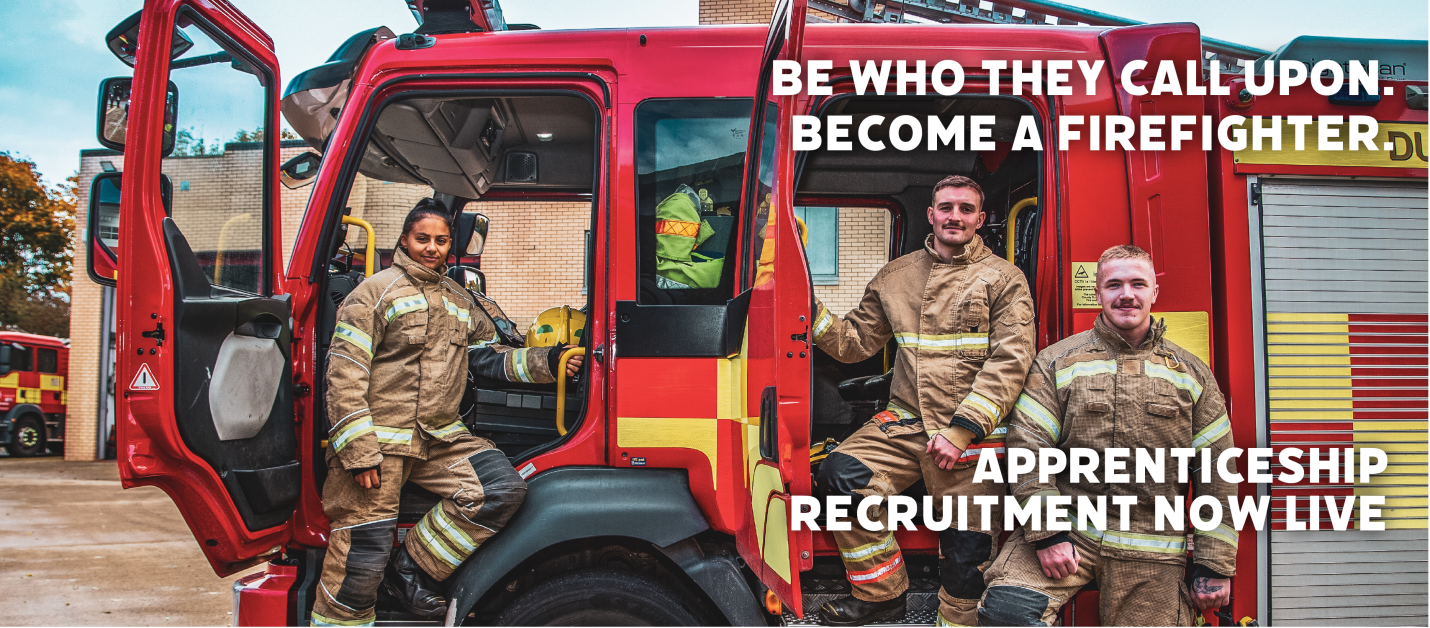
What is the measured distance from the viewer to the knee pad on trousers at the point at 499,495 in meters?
2.38

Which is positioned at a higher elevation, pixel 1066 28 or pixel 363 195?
pixel 1066 28

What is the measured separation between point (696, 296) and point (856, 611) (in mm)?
1127

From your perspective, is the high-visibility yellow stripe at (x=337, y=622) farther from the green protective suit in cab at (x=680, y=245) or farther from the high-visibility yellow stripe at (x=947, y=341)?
the high-visibility yellow stripe at (x=947, y=341)

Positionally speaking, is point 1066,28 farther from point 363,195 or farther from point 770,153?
point 363,195

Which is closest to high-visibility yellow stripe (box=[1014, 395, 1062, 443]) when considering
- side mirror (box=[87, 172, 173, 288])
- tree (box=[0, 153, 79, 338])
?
side mirror (box=[87, 172, 173, 288])

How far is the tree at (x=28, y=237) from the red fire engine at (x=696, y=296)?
2040cm

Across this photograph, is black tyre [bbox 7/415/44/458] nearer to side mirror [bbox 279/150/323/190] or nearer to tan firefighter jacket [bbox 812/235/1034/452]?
side mirror [bbox 279/150/323/190]

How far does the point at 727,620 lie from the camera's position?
2340 mm

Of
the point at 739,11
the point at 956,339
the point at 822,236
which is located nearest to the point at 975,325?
the point at 956,339

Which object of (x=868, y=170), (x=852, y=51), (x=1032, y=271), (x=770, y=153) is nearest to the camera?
(x=770, y=153)

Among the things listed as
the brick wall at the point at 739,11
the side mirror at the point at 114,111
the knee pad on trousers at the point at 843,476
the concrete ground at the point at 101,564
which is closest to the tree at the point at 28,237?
the concrete ground at the point at 101,564

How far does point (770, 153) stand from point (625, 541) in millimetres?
1264

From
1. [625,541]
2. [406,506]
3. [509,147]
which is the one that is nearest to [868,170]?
[509,147]

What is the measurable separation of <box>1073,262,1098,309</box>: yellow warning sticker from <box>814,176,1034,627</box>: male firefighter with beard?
0.15m
